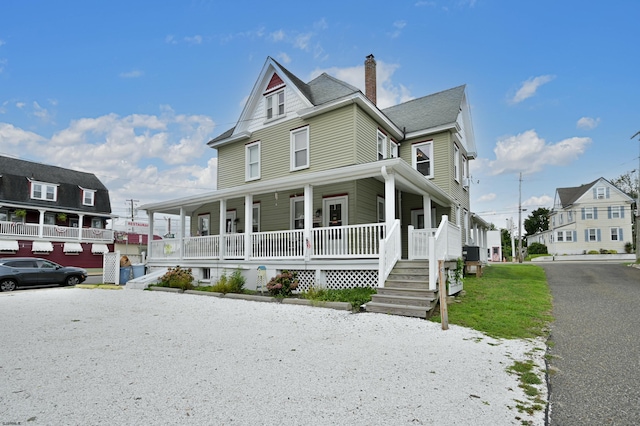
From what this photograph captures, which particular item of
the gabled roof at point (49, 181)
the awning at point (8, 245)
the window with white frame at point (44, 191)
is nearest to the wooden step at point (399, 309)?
the awning at point (8, 245)

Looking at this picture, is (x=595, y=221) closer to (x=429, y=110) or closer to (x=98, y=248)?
(x=429, y=110)

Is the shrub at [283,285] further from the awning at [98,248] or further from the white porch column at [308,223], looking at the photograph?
the awning at [98,248]

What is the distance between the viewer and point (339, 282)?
1148cm

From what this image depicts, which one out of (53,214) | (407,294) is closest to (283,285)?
(407,294)

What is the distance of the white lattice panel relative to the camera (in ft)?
35.9

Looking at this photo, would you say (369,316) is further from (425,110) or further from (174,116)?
(174,116)

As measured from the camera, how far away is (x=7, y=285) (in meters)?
16.8

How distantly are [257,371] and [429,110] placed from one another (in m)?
16.9

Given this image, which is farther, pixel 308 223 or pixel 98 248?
pixel 98 248

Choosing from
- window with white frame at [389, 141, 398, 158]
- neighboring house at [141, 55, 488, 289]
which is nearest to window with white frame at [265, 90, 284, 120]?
neighboring house at [141, 55, 488, 289]

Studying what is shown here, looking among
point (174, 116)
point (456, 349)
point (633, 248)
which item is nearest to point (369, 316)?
point (456, 349)

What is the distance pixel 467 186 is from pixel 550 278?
6267 mm

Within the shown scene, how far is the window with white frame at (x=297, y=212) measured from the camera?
15875 millimetres

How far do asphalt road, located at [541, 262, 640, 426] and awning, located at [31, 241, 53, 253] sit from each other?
118 ft
